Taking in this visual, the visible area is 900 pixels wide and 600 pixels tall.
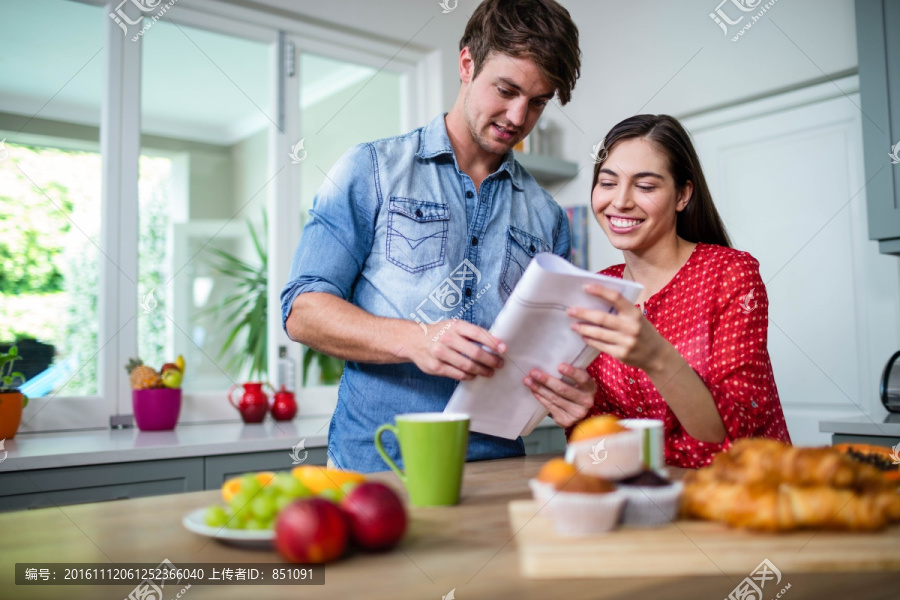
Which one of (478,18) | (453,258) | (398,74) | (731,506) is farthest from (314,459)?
(398,74)

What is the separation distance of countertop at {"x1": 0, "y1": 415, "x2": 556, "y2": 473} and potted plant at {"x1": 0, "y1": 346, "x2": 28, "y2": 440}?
46 mm

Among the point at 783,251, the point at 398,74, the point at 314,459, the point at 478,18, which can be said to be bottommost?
the point at 314,459

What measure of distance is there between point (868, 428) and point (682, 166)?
1.12 metres

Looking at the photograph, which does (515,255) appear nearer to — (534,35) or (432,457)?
(534,35)

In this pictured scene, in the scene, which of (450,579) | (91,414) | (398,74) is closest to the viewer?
(450,579)

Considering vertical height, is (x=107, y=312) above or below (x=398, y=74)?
below

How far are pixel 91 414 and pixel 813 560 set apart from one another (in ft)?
7.88

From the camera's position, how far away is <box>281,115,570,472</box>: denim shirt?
51.3 inches

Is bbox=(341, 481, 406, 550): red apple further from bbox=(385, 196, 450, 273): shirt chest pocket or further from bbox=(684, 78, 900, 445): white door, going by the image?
bbox=(684, 78, 900, 445): white door

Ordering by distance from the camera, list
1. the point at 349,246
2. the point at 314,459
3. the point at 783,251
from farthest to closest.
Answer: the point at 783,251 → the point at 314,459 → the point at 349,246

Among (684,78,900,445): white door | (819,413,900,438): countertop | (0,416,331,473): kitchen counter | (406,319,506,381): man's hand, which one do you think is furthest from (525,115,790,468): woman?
(684,78,900,445): white door

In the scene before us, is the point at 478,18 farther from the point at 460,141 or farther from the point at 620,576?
the point at 620,576

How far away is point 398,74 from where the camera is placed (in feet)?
11.4

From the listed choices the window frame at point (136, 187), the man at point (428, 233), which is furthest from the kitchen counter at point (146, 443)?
the man at point (428, 233)
